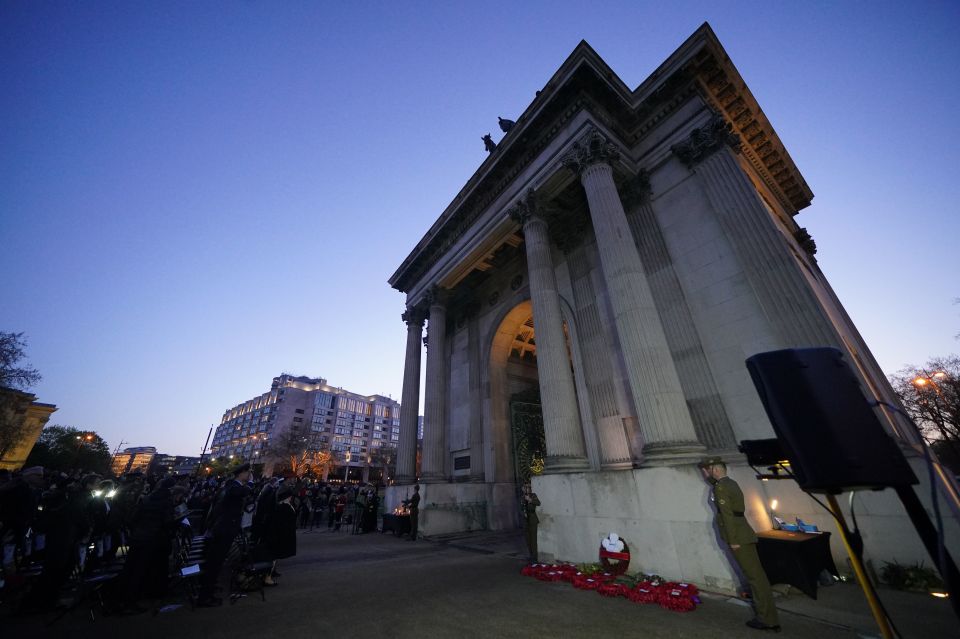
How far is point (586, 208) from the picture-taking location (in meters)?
14.2

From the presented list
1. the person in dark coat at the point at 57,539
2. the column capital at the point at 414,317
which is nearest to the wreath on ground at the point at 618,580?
the person in dark coat at the point at 57,539

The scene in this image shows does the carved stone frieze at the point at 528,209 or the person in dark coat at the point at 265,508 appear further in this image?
the carved stone frieze at the point at 528,209

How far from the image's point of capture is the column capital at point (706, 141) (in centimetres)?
1082

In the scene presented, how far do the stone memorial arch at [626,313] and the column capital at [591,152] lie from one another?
0.19 ft

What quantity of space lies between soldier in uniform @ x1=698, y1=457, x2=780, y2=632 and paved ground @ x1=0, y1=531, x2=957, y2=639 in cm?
20

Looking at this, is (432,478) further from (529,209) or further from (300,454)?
(300,454)

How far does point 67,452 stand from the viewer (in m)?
55.6

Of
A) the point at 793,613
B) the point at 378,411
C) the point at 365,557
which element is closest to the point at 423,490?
the point at 365,557

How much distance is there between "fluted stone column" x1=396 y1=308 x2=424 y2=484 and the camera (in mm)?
17031

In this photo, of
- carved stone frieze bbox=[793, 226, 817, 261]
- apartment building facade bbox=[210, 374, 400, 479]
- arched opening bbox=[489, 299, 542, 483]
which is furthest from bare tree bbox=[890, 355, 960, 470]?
apartment building facade bbox=[210, 374, 400, 479]

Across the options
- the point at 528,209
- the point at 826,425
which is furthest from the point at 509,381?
the point at 826,425

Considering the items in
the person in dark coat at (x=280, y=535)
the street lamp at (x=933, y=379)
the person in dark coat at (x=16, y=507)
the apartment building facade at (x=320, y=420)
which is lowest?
the person in dark coat at (x=280, y=535)

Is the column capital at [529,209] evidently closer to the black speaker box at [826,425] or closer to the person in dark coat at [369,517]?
the black speaker box at [826,425]

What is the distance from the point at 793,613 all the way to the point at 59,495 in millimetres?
11577
